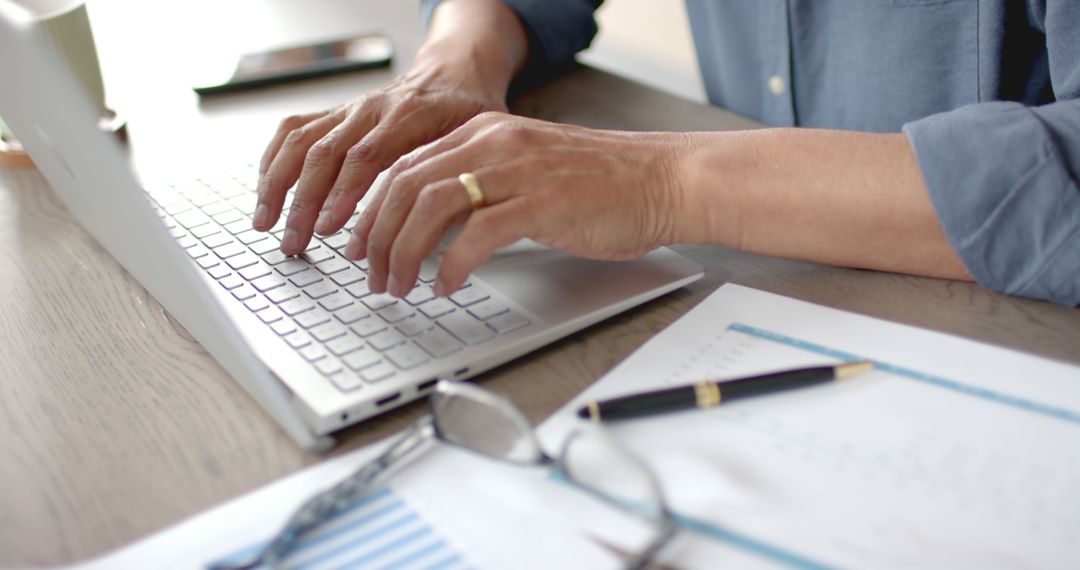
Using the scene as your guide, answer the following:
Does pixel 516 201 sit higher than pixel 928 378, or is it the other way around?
pixel 516 201

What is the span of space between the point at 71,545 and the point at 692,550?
0.32 m

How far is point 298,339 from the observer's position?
23.1 inches

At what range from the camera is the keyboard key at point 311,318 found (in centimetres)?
61

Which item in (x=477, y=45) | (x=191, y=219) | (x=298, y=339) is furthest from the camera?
(x=477, y=45)

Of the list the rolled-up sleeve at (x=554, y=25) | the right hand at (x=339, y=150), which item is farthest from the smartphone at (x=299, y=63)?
the right hand at (x=339, y=150)

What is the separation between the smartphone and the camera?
1.12 m

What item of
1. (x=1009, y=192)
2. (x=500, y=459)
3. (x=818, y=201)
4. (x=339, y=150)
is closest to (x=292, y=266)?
(x=339, y=150)

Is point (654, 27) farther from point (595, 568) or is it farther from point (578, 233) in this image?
point (595, 568)

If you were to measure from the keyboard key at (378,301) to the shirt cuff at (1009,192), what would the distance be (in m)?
0.39

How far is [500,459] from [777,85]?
0.77m

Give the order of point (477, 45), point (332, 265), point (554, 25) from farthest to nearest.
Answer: point (554, 25) → point (477, 45) → point (332, 265)

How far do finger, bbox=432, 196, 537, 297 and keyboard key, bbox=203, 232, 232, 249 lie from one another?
231 millimetres

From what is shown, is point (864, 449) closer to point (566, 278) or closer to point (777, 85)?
point (566, 278)

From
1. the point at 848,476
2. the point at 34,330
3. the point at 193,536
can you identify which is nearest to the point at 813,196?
the point at 848,476
